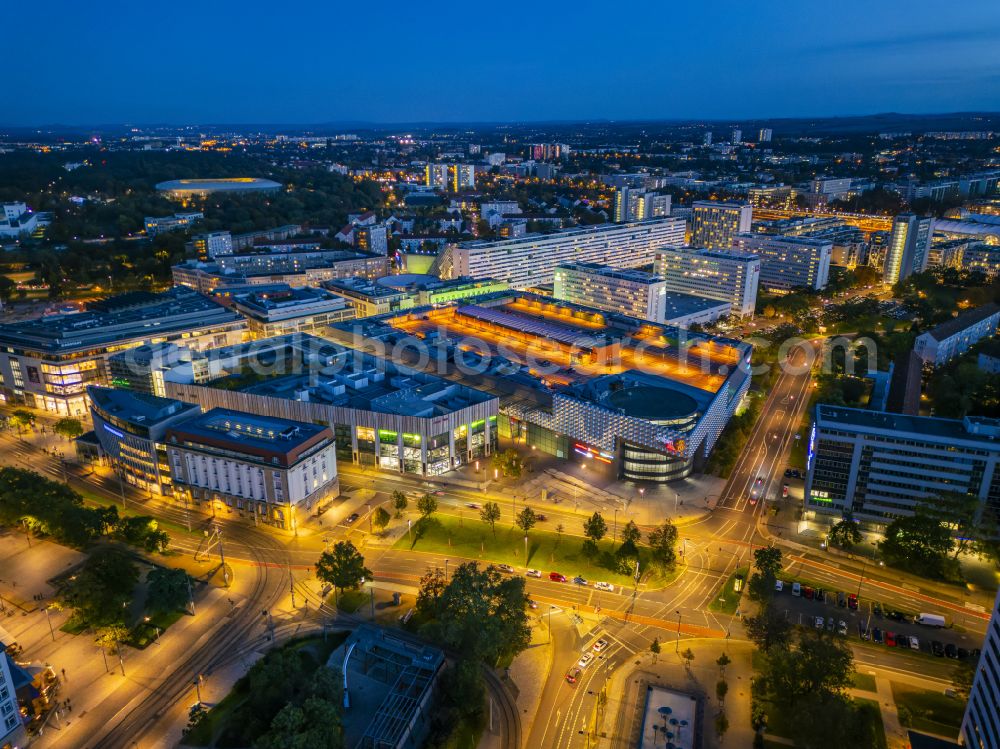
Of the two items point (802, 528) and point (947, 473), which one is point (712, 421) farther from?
point (947, 473)

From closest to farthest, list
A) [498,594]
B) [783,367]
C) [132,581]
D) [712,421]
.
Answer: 1. [498,594]
2. [132,581]
3. [712,421]
4. [783,367]

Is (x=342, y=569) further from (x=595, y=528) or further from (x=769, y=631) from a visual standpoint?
(x=769, y=631)

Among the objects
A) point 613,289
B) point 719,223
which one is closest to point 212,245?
point 613,289

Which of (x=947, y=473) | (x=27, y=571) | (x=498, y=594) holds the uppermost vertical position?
(x=947, y=473)

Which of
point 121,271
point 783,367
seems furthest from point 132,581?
point 121,271

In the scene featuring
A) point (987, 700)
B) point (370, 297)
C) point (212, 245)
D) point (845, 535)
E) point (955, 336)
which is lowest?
point (845, 535)

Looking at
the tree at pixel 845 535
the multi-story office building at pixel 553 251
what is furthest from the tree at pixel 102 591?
the multi-story office building at pixel 553 251
